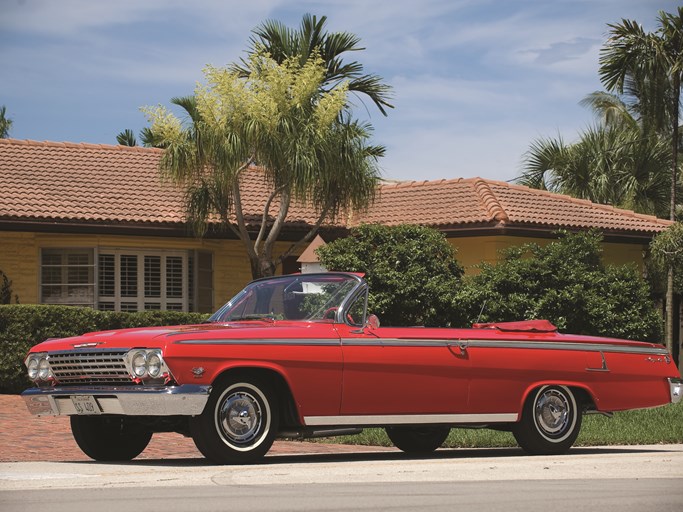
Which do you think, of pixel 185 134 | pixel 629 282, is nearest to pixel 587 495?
pixel 629 282

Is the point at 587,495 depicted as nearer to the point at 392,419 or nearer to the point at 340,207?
the point at 392,419

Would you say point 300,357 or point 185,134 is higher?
point 185,134

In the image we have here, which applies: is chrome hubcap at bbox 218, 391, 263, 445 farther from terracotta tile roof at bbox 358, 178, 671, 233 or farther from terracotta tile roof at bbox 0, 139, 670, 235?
terracotta tile roof at bbox 358, 178, 671, 233

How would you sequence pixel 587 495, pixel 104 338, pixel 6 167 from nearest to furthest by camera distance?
pixel 587 495, pixel 104 338, pixel 6 167

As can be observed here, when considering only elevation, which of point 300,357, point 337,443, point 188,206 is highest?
point 188,206

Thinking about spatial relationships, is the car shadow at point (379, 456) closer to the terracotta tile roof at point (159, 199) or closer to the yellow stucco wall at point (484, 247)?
the yellow stucco wall at point (484, 247)

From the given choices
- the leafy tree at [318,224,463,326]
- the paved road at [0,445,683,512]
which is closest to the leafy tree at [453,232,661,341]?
the leafy tree at [318,224,463,326]

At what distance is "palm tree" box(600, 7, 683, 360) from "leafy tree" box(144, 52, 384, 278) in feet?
23.1

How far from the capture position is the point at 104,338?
9.63 m

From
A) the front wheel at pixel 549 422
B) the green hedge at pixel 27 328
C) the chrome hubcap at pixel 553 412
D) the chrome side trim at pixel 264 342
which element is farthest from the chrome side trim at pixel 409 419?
the green hedge at pixel 27 328

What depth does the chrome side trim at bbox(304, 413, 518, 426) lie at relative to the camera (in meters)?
9.88

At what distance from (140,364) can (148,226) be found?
14228 mm

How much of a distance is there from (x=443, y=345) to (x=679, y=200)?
2738 centimetres

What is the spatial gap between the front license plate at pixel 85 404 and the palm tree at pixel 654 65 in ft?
60.1
